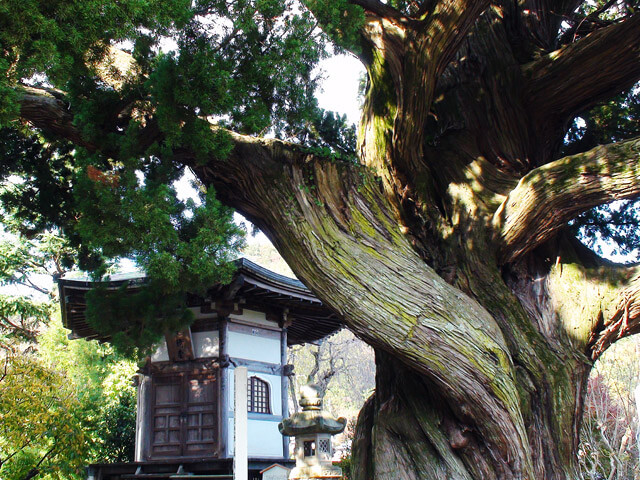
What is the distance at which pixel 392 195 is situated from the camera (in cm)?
495

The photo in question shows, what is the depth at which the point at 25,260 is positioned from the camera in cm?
1556

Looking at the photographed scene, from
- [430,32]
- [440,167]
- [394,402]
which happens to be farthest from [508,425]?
[430,32]

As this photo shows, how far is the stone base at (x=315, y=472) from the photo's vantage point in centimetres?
600

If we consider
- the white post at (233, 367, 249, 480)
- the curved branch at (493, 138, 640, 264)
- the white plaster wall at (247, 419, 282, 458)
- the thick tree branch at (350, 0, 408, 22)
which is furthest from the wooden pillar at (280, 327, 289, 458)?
the thick tree branch at (350, 0, 408, 22)

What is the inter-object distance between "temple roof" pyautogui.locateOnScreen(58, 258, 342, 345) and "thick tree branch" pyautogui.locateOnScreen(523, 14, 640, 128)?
423 centimetres

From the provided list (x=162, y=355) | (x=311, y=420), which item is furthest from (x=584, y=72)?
(x=162, y=355)

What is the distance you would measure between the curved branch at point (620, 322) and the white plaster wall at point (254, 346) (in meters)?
6.24

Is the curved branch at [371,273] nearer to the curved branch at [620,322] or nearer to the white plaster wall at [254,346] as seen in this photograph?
the curved branch at [620,322]

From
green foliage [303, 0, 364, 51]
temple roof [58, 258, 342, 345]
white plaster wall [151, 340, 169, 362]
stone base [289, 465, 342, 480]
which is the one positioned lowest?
stone base [289, 465, 342, 480]

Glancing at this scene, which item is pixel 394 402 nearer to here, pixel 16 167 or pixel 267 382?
pixel 16 167

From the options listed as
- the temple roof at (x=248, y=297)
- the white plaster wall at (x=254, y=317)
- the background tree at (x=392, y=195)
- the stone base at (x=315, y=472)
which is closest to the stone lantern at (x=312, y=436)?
the stone base at (x=315, y=472)

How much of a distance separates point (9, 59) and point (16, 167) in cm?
318

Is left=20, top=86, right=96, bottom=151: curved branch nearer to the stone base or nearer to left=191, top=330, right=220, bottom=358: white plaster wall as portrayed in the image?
the stone base

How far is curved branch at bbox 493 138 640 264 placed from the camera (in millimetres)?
3711
